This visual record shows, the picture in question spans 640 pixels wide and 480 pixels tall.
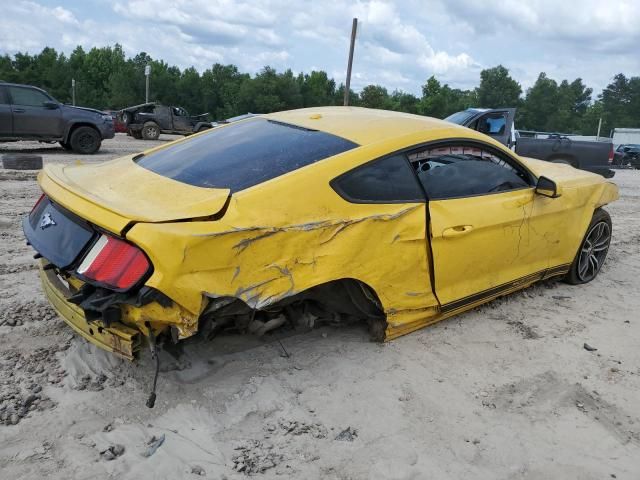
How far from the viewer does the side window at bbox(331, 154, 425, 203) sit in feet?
10.0

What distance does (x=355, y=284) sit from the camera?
319 centimetres

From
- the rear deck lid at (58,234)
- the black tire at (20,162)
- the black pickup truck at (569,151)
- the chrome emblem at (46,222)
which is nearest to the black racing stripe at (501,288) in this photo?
the rear deck lid at (58,234)

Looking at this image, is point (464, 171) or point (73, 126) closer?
point (464, 171)

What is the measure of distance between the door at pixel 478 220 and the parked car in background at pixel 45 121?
11320 mm

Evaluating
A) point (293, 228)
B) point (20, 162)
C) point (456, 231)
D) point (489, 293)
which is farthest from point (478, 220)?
point (20, 162)

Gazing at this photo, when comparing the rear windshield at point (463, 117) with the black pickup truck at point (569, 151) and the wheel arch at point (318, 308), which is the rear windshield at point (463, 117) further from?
the wheel arch at point (318, 308)

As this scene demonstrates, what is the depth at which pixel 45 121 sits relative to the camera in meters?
12.3

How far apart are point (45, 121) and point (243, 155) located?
11.0 meters

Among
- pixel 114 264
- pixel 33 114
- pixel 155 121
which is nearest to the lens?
pixel 114 264

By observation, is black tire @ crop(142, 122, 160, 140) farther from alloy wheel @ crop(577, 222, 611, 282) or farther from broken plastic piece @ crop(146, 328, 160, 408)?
broken plastic piece @ crop(146, 328, 160, 408)

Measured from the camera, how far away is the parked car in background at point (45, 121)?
12047mm

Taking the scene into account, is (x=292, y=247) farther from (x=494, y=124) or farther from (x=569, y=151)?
(x=569, y=151)

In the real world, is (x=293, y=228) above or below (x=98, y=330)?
above

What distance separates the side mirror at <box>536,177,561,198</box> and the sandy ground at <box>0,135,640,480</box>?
97cm
